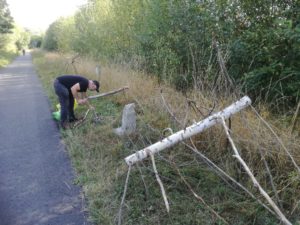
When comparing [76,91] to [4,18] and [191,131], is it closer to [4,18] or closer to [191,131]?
[191,131]

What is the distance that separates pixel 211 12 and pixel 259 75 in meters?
1.88

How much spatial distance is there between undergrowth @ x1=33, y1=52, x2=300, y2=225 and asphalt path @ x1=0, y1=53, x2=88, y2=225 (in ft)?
0.65

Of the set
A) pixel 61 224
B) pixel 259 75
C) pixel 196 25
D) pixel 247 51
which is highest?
pixel 196 25

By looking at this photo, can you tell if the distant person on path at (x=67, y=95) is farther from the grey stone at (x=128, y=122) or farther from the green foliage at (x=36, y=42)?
the green foliage at (x=36, y=42)

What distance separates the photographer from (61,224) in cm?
366

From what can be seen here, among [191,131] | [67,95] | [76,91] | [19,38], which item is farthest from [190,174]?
[19,38]

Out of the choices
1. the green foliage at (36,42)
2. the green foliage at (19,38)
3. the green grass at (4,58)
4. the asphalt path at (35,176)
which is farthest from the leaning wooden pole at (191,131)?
the green foliage at (36,42)

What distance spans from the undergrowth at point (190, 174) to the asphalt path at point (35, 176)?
0.65 feet

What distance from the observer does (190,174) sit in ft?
14.2

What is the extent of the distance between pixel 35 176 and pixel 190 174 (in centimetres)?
222

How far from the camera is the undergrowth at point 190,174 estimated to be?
360cm

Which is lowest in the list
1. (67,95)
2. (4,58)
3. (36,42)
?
(36,42)

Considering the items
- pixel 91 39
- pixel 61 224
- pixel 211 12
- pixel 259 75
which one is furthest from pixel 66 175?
pixel 91 39

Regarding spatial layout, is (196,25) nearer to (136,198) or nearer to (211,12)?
(211,12)
